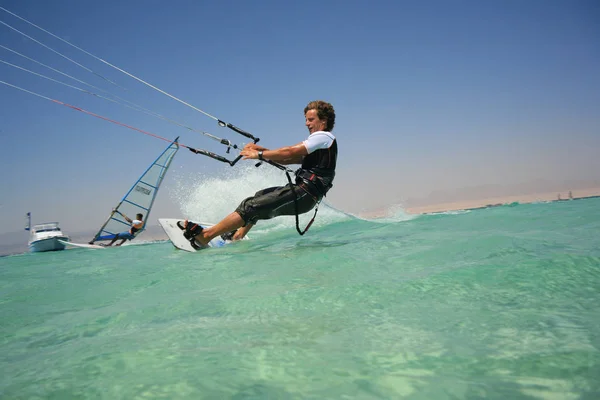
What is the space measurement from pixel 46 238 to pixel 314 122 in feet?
61.9

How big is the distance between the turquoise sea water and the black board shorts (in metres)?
2.20

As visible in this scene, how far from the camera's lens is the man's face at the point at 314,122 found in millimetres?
5512

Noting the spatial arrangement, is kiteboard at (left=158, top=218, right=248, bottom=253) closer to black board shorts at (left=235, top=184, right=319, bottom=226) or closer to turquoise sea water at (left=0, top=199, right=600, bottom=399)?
black board shorts at (left=235, top=184, right=319, bottom=226)

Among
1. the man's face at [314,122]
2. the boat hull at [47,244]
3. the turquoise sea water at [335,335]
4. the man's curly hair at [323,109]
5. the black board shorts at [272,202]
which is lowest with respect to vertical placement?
the turquoise sea water at [335,335]

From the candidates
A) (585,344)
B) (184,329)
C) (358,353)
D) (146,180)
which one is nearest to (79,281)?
(184,329)

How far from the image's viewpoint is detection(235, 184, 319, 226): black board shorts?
5.41 meters

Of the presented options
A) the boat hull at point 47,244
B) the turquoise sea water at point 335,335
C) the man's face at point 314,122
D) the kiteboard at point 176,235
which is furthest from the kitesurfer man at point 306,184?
the boat hull at point 47,244

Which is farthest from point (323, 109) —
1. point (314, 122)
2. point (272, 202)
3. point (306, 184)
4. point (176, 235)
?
point (176, 235)

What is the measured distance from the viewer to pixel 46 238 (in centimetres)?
1869

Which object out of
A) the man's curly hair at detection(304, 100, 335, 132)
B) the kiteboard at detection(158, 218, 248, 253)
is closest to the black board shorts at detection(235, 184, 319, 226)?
the man's curly hair at detection(304, 100, 335, 132)

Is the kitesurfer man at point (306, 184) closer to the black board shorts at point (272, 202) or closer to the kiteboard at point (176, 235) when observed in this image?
the black board shorts at point (272, 202)

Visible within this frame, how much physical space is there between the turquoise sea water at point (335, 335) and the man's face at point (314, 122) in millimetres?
2819

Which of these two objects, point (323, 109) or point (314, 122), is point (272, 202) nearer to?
point (314, 122)

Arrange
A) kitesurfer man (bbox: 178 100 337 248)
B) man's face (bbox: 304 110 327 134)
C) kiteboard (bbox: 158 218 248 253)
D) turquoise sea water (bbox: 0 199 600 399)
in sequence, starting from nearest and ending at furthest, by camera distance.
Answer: turquoise sea water (bbox: 0 199 600 399)
kitesurfer man (bbox: 178 100 337 248)
man's face (bbox: 304 110 327 134)
kiteboard (bbox: 158 218 248 253)
